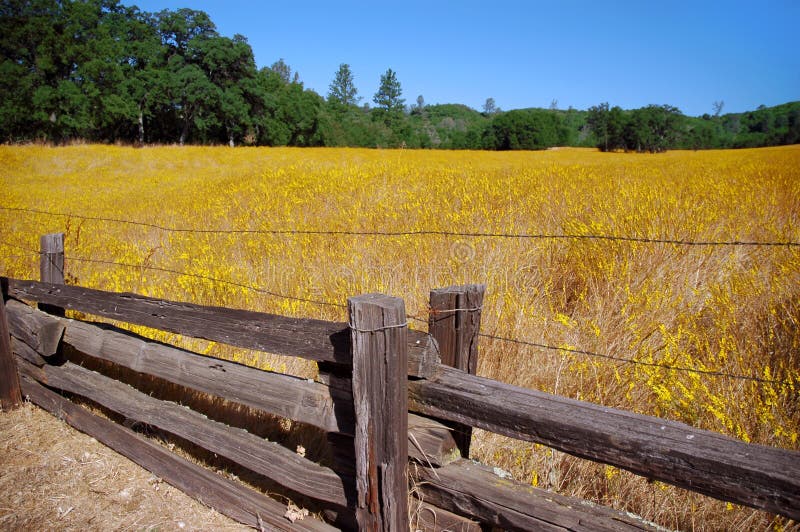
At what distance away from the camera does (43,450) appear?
330cm

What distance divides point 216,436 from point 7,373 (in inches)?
86.1

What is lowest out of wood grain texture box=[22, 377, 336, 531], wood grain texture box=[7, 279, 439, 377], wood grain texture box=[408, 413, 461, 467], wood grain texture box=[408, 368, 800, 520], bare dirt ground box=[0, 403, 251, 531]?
bare dirt ground box=[0, 403, 251, 531]

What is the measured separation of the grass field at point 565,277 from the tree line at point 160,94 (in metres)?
33.7

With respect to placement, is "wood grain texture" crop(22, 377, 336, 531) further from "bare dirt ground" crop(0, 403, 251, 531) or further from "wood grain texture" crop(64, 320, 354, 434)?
"wood grain texture" crop(64, 320, 354, 434)

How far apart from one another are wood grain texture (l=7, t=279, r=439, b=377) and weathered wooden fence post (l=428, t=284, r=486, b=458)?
14cm

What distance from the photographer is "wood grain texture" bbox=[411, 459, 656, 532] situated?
166cm

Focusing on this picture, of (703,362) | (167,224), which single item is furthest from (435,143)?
(703,362)

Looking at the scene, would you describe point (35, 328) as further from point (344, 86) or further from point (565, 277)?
point (344, 86)

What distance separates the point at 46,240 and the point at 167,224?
527 centimetres

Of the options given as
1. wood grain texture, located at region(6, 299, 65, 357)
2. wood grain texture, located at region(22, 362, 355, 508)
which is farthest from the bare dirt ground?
wood grain texture, located at region(6, 299, 65, 357)

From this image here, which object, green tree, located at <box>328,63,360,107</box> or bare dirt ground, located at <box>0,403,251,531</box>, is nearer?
bare dirt ground, located at <box>0,403,251,531</box>

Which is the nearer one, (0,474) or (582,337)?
(0,474)

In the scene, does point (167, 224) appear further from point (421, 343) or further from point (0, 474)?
point (421, 343)

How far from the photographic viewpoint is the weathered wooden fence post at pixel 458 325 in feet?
6.63
